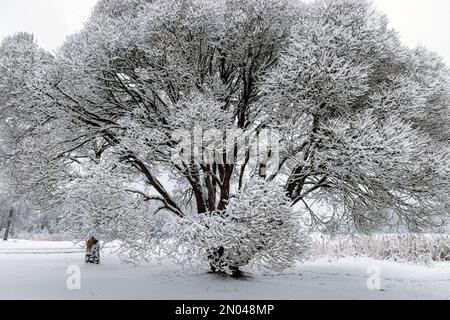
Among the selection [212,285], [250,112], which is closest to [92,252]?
[212,285]

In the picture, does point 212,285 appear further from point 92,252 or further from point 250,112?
point 92,252

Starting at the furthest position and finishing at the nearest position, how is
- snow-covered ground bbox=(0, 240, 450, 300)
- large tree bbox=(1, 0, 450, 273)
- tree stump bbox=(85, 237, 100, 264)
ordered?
tree stump bbox=(85, 237, 100, 264) < snow-covered ground bbox=(0, 240, 450, 300) < large tree bbox=(1, 0, 450, 273)

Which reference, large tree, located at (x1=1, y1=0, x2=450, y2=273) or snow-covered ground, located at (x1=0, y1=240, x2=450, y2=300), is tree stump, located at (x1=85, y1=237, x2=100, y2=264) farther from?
large tree, located at (x1=1, y1=0, x2=450, y2=273)

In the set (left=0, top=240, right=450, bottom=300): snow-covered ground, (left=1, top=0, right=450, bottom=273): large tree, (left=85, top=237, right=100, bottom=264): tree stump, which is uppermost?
(left=1, top=0, right=450, bottom=273): large tree

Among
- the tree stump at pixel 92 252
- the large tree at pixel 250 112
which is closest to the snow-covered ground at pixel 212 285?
the large tree at pixel 250 112

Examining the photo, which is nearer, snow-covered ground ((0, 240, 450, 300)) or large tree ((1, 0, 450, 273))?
large tree ((1, 0, 450, 273))

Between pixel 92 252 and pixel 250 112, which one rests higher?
pixel 250 112

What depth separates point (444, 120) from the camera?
10.6 m

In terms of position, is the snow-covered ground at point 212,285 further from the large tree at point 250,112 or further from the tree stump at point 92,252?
the tree stump at point 92,252

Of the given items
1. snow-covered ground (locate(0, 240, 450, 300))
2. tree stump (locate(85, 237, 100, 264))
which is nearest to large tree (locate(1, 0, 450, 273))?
snow-covered ground (locate(0, 240, 450, 300))

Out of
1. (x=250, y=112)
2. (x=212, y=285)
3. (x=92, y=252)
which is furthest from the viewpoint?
(x=92, y=252)

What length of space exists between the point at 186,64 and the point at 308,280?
680cm

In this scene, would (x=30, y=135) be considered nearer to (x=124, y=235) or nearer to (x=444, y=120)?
(x=124, y=235)
